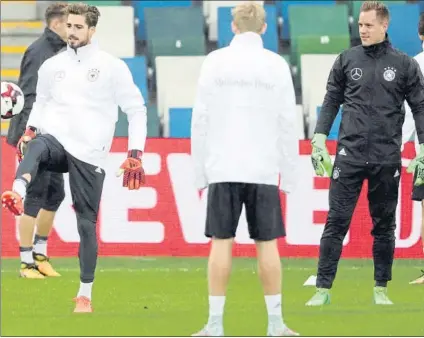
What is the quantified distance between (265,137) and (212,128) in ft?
0.92

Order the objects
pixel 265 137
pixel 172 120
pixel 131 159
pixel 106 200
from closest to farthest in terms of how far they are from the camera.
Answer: pixel 265 137, pixel 131 159, pixel 106 200, pixel 172 120

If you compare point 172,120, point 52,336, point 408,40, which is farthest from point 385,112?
point 408,40

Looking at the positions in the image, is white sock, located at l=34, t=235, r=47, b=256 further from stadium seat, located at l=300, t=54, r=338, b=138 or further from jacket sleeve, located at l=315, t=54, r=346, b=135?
stadium seat, located at l=300, t=54, r=338, b=138

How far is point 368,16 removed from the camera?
9.76m

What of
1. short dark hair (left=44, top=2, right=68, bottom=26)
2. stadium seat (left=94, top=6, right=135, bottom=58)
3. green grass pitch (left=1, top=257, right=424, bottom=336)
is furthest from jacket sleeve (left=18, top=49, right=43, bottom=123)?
stadium seat (left=94, top=6, right=135, bottom=58)

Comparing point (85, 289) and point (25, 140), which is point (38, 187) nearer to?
point (25, 140)

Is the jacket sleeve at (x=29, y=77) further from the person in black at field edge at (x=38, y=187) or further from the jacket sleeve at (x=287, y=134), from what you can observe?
the jacket sleeve at (x=287, y=134)

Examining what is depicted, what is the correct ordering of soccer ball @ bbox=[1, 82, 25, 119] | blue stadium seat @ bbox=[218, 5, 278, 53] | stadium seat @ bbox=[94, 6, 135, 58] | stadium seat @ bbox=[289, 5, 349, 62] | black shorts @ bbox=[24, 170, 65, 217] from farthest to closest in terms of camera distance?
stadium seat @ bbox=[289, 5, 349, 62] < blue stadium seat @ bbox=[218, 5, 278, 53] < stadium seat @ bbox=[94, 6, 135, 58] < black shorts @ bbox=[24, 170, 65, 217] < soccer ball @ bbox=[1, 82, 25, 119]

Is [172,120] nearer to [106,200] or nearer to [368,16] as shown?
[106,200]

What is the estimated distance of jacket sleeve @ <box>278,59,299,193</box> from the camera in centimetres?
819

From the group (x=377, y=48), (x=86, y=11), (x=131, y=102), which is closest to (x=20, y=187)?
(x=131, y=102)

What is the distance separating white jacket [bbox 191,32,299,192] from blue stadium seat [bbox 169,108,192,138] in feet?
21.2

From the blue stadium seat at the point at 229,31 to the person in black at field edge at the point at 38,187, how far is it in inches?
184

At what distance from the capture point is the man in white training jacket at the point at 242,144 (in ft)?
26.6
